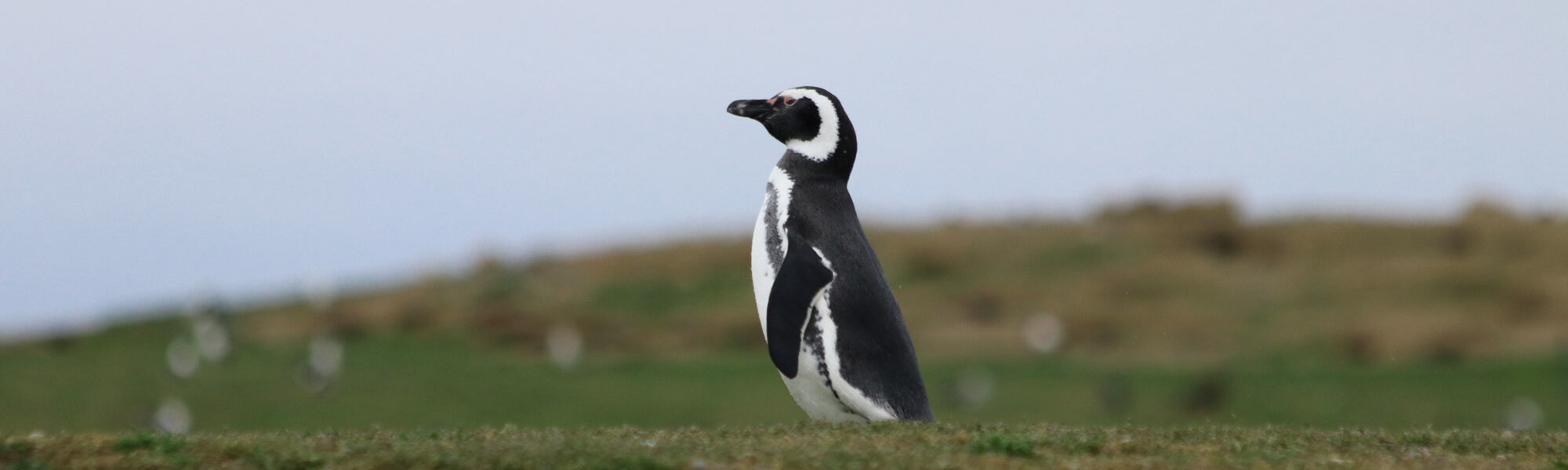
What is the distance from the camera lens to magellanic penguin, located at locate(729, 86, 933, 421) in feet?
32.2

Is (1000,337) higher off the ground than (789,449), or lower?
lower

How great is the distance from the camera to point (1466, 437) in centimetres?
1025

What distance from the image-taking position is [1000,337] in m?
33.6

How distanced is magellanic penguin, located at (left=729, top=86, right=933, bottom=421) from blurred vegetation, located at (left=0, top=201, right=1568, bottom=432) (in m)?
13.1

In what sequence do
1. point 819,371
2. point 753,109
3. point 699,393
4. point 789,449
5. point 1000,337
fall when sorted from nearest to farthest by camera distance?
point 789,449 < point 819,371 < point 753,109 < point 699,393 < point 1000,337

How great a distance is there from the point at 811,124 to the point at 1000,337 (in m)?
23.3

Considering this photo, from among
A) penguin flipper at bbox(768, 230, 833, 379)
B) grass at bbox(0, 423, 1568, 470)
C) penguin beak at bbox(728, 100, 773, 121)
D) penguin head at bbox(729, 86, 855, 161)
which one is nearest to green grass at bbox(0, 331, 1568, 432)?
penguin beak at bbox(728, 100, 773, 121)

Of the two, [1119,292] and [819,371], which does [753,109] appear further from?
[1119,292]

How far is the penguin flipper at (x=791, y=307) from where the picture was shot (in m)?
9.76

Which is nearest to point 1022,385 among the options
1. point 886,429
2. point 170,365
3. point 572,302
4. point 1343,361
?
point 1343,361

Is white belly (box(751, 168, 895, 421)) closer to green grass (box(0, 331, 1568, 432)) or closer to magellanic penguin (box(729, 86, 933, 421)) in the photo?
magellanic penguin (box(729, 86, 933, 421))

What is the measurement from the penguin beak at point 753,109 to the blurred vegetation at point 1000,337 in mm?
12696

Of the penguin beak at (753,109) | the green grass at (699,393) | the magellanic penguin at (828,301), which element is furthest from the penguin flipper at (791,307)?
the green grass at (699,393)

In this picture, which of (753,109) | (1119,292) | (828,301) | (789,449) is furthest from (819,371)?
(1119,292)
